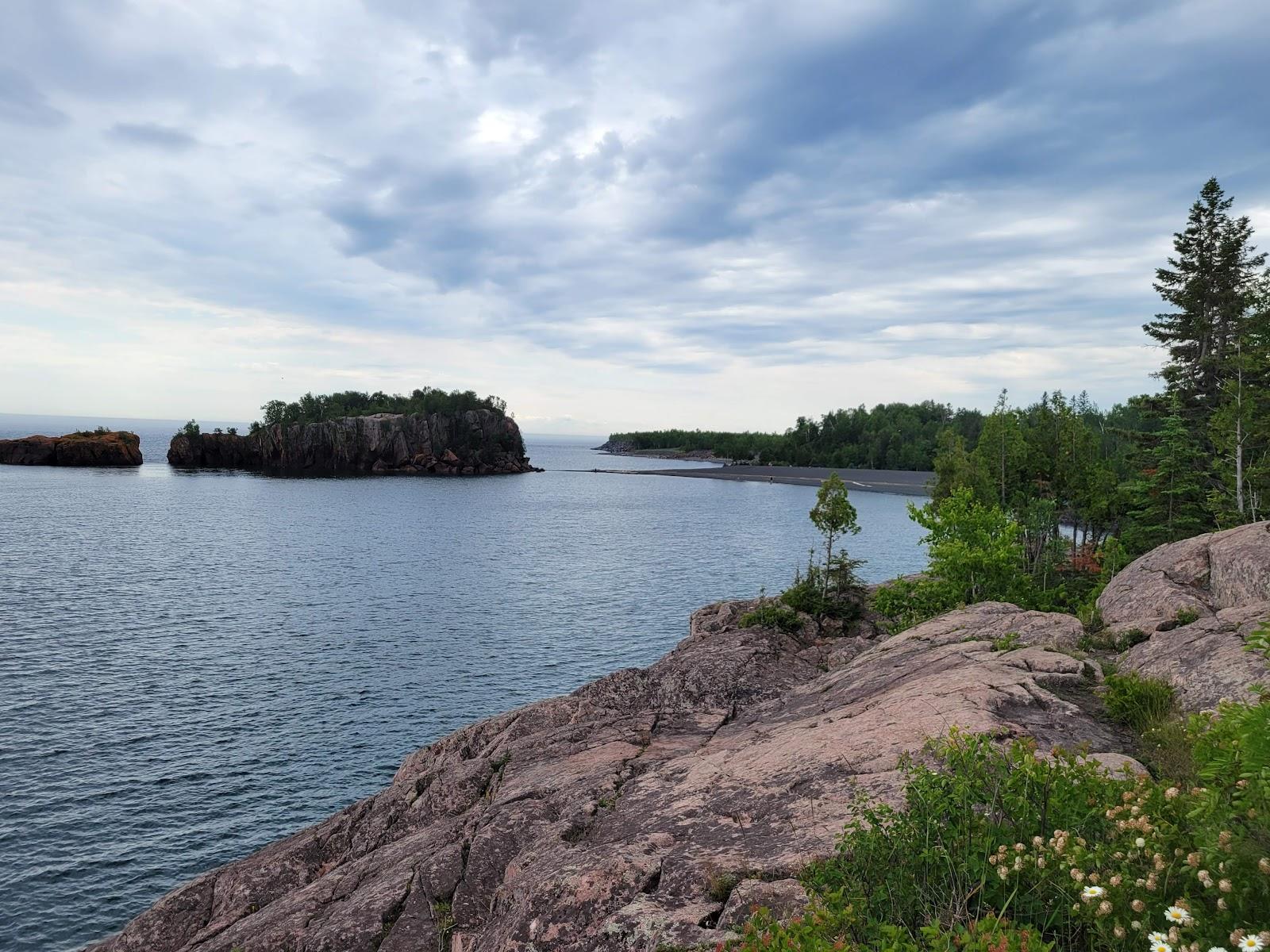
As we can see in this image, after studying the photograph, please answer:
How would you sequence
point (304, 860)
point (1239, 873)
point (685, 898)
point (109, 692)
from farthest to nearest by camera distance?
1. point (109, 692)
2. point (304, 860)
3. point (685, 898)
4. point (1239, 873)

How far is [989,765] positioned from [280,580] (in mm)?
64799

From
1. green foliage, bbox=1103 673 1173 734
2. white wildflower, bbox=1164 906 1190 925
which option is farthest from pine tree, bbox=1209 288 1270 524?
white wildflower, bbox=1164 906 1190 925

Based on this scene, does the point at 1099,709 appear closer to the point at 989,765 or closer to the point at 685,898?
the point at 989,765

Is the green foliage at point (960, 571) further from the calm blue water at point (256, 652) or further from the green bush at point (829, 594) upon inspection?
the calm blue water at point (256, 652)

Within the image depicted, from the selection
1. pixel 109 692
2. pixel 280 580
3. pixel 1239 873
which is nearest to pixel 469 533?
pixel 280 580

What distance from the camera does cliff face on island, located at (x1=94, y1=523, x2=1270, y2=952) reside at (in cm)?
912

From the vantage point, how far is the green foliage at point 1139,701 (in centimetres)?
1105

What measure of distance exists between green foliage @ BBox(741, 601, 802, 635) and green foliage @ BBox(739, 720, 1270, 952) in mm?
21647

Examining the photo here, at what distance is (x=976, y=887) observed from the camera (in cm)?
580

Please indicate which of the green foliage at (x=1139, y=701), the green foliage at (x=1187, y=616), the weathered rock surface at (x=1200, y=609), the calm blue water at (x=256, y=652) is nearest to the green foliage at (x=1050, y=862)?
the green foliage at (x=1139, y=701)

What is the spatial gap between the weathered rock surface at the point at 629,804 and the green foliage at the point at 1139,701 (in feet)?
1.76

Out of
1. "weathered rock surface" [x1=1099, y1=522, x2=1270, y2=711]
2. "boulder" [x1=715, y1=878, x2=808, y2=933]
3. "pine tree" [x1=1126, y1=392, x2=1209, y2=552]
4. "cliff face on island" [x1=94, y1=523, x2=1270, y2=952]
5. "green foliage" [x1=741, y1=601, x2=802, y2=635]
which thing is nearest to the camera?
"boulder" [x1=715, y1=878, x2=808, y2=933]

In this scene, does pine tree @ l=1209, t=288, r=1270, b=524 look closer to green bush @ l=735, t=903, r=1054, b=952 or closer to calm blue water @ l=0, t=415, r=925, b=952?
calm blue water @ l=0, t=415, r=925, b=952

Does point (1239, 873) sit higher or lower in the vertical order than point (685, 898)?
higher
